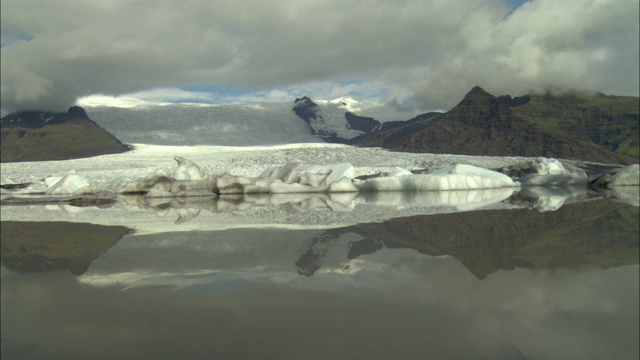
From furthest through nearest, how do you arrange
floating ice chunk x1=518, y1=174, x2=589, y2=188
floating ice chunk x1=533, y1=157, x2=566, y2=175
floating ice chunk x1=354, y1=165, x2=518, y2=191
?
1. floating ice chunk x1=533, y1=157, x2=566, y2=175
2. floating ice chunk x1=518, y1=174, x2=589, y2=188
3. floating ice chunk x1=354, y1=165, x2=518, y2=191

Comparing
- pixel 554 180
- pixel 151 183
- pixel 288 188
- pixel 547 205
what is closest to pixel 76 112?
pixel 151 183

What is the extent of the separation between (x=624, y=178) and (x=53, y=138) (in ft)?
353

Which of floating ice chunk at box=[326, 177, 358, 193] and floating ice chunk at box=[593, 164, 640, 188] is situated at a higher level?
floating ice chunk at box=[593, 164, 640, 188]

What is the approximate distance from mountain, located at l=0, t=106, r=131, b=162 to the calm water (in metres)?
88.9

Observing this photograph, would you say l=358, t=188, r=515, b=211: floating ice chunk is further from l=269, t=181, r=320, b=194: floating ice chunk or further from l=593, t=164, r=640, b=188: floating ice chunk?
l=593, t=164, r=640, b=188: floating ice chunk

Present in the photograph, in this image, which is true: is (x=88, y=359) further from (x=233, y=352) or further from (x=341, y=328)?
(x=341, y=328)

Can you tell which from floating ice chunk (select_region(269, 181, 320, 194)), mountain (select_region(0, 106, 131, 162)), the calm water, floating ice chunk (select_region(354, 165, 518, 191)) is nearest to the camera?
the calm water

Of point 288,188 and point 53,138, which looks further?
point 53,138

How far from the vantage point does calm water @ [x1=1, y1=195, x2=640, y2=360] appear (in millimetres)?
2504

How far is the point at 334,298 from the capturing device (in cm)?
339

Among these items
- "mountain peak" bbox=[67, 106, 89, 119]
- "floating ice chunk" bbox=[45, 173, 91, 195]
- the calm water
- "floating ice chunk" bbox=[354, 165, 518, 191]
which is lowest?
"floating ice chunk" bbox=[45, 173, 91, 195]

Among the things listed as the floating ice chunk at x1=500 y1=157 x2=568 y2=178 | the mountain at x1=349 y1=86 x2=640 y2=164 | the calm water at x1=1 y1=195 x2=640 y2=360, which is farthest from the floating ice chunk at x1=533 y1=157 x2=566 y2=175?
the mountain at x1=349 y1=86 x2=640 y2=164

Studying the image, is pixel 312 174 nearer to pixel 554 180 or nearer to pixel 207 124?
pixel 554 180

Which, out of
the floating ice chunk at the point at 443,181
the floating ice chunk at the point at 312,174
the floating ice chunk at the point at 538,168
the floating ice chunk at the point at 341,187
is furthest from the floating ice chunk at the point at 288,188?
the floating ice chunk at the point at 538,168
